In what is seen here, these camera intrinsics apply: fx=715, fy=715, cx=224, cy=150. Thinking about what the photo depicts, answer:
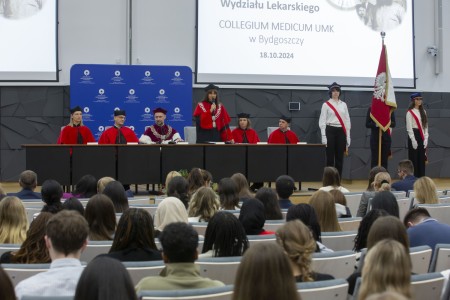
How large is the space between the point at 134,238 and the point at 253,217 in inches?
39.5

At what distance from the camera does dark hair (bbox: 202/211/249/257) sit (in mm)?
3670

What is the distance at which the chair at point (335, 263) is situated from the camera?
3.53 meters

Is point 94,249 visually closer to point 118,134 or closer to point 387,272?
point 387,272

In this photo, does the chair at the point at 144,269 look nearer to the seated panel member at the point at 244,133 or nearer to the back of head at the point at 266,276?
the back of head at the point at 266,276

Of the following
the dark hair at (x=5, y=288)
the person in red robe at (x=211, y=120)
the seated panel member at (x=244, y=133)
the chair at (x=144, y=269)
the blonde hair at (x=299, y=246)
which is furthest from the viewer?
the seated panel member at (x=244, y=133)

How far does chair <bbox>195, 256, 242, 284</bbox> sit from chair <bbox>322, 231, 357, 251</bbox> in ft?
3.96

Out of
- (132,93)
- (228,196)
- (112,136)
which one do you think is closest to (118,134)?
(112,136)

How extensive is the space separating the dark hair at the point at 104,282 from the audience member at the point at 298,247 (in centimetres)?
92

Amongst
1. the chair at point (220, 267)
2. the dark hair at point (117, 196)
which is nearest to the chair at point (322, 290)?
the chair at point (220, 267)

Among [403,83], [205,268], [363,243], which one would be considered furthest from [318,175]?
[205,268]

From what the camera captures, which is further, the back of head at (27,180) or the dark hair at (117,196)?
the back of head at (27,180)

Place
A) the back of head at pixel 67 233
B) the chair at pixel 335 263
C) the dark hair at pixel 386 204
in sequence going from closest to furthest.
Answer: the back of head at pixel 67 233 < the chair at pixel 335 263 < the dark hair at pixel 386 204

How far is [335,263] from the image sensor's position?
3582 millimetres

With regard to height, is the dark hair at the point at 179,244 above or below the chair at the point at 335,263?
above
